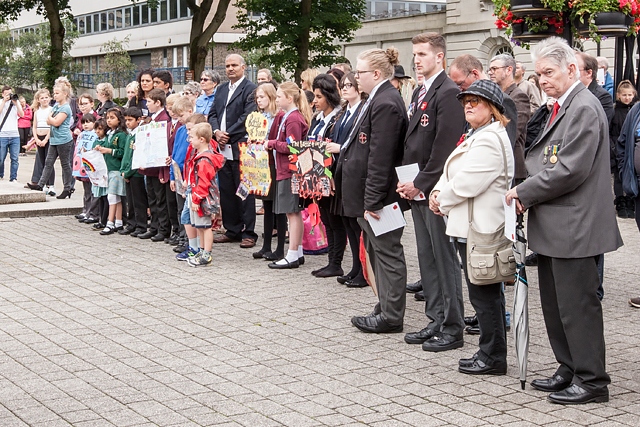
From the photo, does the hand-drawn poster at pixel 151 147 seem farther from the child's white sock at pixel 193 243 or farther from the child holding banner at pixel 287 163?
the child holding banner at pixel 287 163

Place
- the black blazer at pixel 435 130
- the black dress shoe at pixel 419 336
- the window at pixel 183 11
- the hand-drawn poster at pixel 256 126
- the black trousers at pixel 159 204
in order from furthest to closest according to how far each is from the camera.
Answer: the window at pixel 183 11 < the black trousers at pixel 159 204 < the hand-drawn poster at pixel 256 126 < the black dress shoe at pixel 419 336 < the black blazer at pixel 435 130

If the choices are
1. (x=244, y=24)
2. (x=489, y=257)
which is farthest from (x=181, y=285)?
(x=244, y=24)

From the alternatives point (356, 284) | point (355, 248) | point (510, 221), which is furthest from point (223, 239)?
point (510, 221)

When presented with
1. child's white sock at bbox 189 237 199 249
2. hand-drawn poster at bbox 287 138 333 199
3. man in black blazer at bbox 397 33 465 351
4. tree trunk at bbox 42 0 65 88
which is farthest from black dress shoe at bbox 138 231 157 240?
tree trunk at bbox 42 0 65 88

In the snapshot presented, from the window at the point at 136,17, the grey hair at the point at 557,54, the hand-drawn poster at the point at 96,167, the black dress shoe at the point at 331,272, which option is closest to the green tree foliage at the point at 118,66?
the window at the point at 136,17

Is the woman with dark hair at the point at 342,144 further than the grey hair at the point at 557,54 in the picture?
Yes

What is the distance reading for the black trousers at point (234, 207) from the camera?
12.1 m

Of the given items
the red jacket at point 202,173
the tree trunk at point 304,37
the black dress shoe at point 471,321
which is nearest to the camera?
the black dress shoe at point 471,321

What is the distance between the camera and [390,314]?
7602mm

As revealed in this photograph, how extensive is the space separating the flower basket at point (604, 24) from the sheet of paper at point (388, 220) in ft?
12.4

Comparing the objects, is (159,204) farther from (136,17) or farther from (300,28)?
(136,17)

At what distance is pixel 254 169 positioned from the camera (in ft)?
36.2

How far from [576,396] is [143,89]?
29.4 ft

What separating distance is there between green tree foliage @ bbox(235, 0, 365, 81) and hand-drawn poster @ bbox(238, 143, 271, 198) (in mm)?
24992
